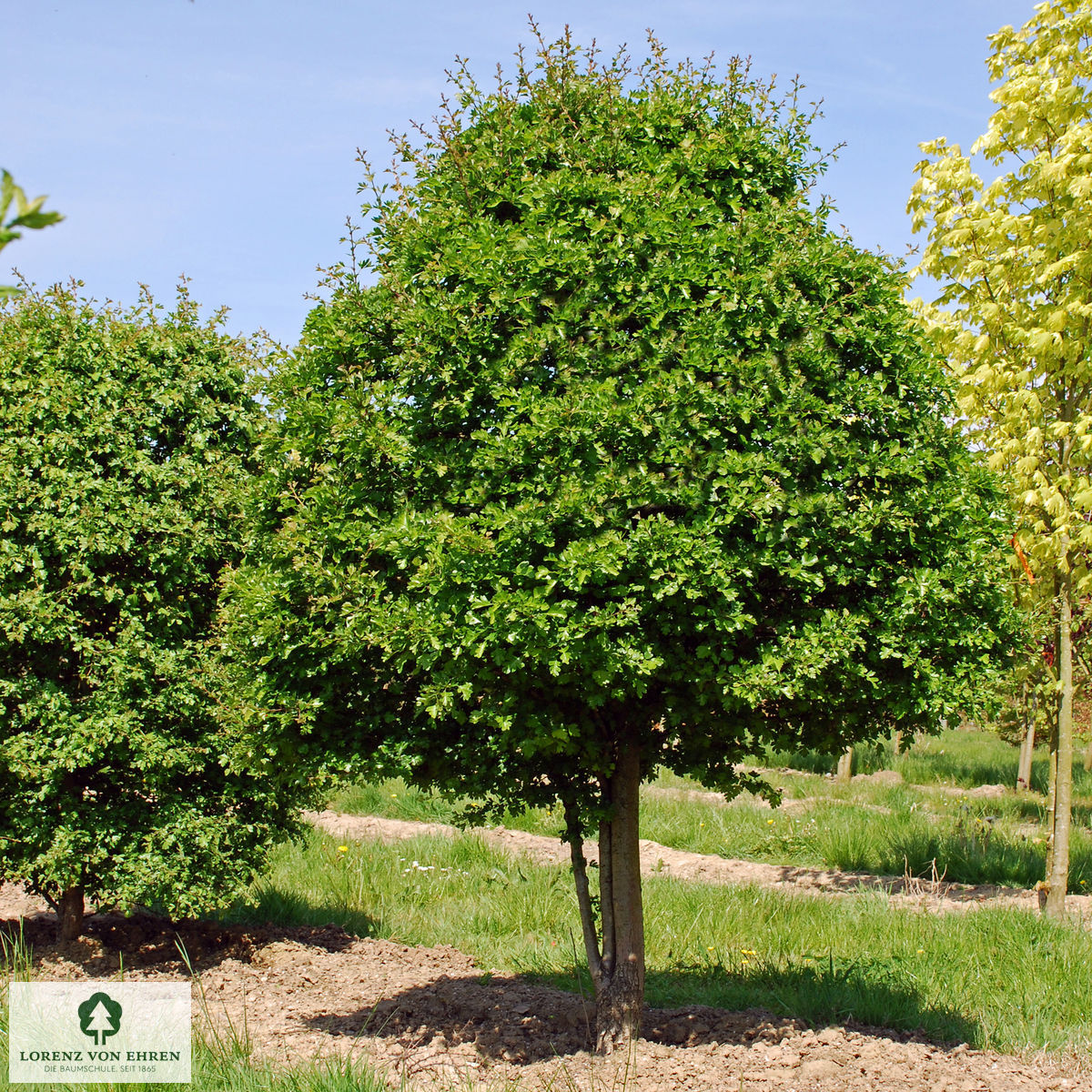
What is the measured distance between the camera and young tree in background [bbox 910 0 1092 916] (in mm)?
7758

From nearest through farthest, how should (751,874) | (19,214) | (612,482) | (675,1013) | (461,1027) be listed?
1. (19,214)
2. (612,482)
3. (461,1027)
4. (675,1013)
5. (751,874)

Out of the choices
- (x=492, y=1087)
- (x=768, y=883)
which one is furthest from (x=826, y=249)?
(x=768, y=883)

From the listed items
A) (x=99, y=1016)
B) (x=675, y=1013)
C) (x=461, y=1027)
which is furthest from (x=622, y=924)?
(x=99, y=1016)

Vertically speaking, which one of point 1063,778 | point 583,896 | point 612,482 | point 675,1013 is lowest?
point 675,1013

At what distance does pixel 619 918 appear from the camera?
16.5 feet

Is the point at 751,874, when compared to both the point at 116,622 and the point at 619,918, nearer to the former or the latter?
the point at 619,918

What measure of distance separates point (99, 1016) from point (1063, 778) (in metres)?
7.17

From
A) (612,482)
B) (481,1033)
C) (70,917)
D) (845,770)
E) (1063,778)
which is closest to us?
(612,482)

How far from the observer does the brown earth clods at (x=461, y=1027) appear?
4.64 meters

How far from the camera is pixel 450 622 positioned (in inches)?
149

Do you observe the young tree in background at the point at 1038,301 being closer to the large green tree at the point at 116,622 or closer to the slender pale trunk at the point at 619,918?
the slender pale trunk at the point at 619,918

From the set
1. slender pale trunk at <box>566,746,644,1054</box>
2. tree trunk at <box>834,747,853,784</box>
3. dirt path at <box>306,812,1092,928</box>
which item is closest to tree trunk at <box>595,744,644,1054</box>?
slender pale trunk at <box>566,746,644,1054</box>

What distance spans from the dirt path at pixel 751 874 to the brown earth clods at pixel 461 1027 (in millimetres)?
1181

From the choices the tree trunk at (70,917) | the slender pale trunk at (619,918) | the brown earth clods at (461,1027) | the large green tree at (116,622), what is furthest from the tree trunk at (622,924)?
the tree trunk at (70,917)
